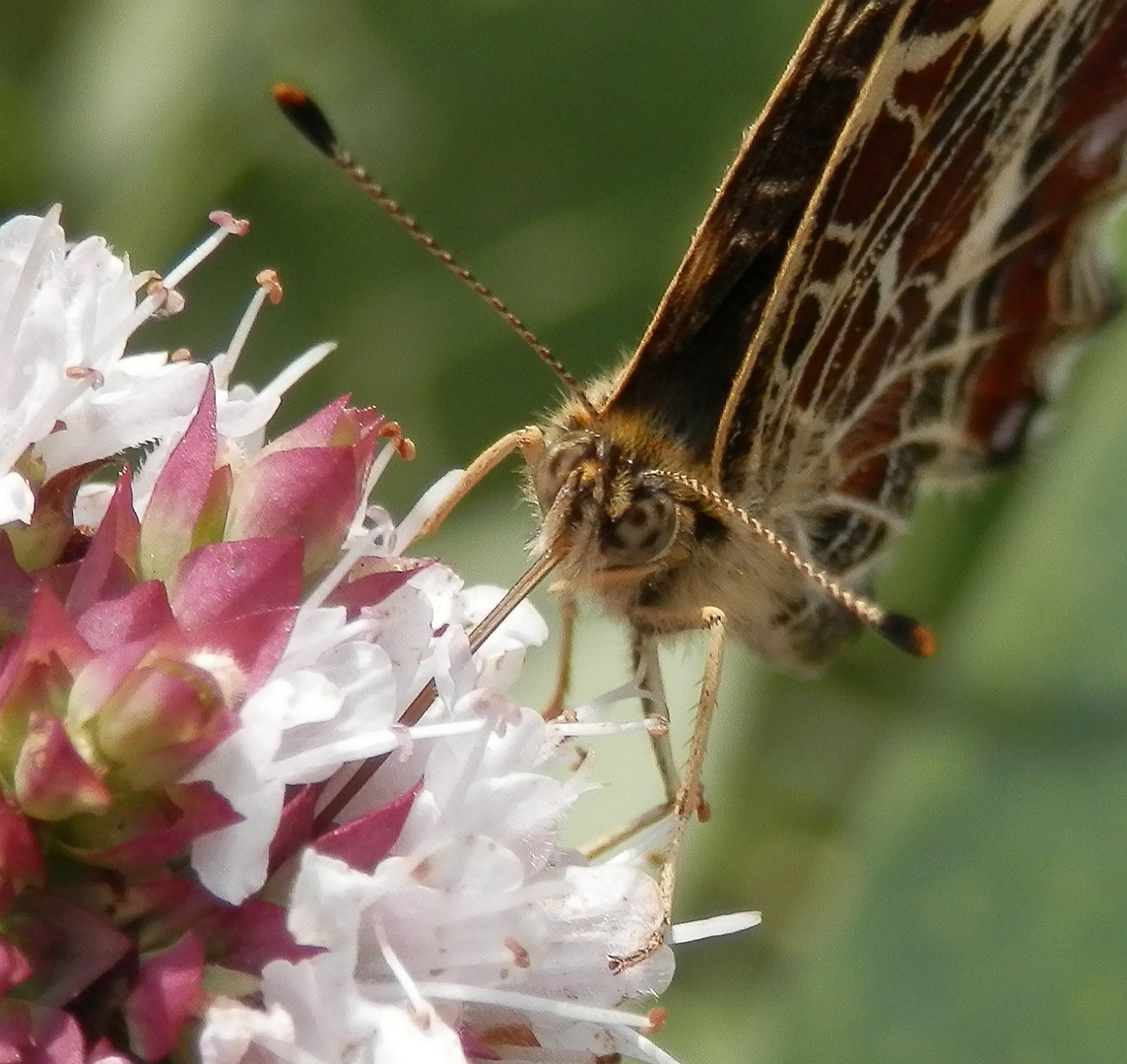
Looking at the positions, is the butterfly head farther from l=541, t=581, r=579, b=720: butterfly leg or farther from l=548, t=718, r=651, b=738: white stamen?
l=548, t=718, r=651, b=738: white stamen

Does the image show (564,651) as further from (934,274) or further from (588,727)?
(934,274)

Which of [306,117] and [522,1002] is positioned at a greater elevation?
[306,117]

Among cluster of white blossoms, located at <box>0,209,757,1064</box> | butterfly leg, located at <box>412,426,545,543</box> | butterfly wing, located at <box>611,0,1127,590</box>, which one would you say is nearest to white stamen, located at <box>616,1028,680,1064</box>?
cluster of white blossoms, located at <box>0,209,757,1064</box>

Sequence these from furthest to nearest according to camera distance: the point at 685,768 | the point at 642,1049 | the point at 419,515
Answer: the point at 685,768 → the point at 419,515 → the point at 642,1049

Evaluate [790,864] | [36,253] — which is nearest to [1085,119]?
[36,253]

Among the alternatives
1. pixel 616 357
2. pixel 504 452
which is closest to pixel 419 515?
pixel 504 452

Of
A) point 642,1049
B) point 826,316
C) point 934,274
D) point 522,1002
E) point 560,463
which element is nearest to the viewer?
point 522,1002

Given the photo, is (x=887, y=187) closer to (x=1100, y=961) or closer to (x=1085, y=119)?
(x=1085, y=119)
